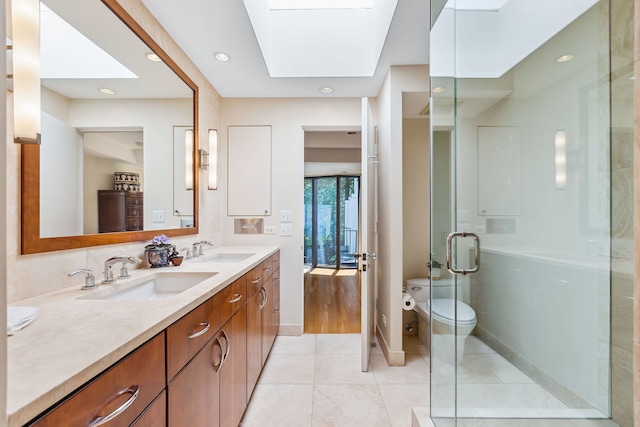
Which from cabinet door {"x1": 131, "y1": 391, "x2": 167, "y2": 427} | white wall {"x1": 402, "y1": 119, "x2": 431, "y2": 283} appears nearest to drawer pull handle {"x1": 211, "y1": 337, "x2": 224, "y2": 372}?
cabinet door {"x1": 131, "y1": 391, "x2": 167, "y2": 427}

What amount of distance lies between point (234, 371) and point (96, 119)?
4.67 ft

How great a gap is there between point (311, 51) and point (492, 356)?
8.69 ft

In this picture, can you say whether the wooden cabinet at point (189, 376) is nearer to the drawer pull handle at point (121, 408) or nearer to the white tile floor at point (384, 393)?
the drawer pull handle at point (121, 408)

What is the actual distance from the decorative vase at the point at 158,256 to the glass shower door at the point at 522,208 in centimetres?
170

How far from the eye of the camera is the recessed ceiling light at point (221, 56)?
85.7 inches

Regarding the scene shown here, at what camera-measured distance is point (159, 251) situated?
1.69 metres

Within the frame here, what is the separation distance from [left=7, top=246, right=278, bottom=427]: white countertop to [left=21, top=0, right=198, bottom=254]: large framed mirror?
354 millimetres

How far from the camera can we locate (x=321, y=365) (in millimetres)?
2281

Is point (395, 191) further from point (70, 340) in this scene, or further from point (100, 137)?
point (70, 340)

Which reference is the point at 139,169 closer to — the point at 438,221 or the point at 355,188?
the point at 438,221

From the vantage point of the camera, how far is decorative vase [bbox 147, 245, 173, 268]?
1.67 meters

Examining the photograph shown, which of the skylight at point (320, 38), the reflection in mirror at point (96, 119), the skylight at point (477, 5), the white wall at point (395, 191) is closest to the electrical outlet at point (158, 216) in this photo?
the reflection in mirror at point (96, 119)

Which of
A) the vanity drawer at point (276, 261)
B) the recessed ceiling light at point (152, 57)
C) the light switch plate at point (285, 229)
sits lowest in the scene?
the vanity drawer at point (276, 261)

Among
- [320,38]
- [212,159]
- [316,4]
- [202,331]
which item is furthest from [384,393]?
[316,4]
